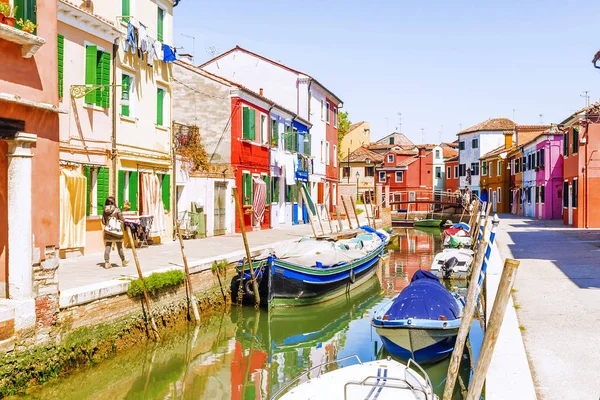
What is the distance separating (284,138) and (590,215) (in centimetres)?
1438

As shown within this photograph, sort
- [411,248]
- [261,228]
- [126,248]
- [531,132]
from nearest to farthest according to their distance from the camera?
[126,248] < [261,228] < [411,248] < [531,132]

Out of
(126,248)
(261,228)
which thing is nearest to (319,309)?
(126,248)

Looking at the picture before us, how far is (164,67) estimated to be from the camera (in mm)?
20328

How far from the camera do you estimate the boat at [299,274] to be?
15109mm

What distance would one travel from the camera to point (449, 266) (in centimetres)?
1952

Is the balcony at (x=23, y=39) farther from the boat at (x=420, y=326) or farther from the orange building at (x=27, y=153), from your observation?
the boat at (x=420, y=326)

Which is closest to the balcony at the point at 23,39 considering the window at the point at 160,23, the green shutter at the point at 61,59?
the green shutter at the point at 61,59

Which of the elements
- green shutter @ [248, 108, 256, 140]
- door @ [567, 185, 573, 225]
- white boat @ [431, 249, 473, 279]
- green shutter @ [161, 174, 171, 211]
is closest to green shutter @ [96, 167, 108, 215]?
green shutter @ [161, 174, 171, 211]

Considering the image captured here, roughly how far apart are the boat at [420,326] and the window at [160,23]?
12739 millimetres

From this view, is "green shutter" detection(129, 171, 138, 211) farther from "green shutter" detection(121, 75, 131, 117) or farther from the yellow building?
the yellow building

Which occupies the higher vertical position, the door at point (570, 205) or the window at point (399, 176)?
the window at point (399, 176)

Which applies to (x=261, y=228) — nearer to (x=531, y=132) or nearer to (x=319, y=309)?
(x=319, y=309)

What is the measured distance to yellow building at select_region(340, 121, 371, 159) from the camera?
7656cm

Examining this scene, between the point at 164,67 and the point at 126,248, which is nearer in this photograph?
the point at 126,248
